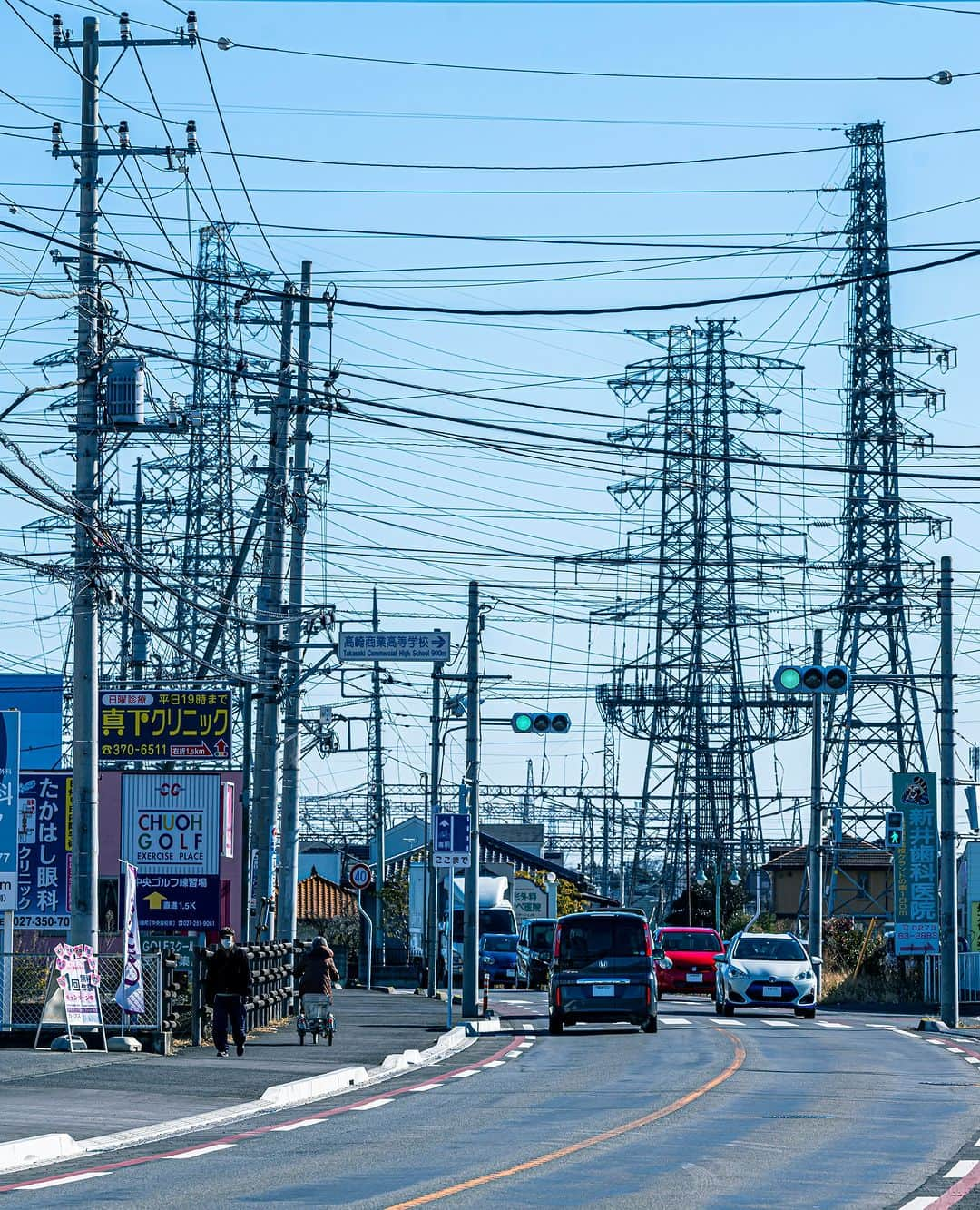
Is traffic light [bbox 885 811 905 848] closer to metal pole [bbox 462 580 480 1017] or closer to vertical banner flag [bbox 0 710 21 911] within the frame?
metal pole [bbox 462 580 480 1017]

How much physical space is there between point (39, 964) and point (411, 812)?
70840 millimetres

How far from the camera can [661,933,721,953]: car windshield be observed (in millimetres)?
51000

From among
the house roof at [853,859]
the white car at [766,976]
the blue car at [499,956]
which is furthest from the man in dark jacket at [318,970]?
the house roof at [853,859]

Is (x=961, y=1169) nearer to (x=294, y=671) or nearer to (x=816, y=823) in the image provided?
(x=294, y=671)

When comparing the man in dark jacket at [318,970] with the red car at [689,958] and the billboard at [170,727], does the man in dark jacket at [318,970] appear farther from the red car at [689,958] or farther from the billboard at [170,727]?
the red car at [689,958]

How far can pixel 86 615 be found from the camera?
24672 mm

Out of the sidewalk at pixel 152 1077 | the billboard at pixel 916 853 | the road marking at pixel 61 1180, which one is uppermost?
the billboard at pixel 916 853

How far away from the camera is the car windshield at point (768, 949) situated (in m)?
38.2

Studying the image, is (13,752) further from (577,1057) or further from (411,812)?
(411,812)

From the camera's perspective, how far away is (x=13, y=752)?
83.4ft

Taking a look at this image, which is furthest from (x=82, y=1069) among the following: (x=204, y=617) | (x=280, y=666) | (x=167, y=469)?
(x=167, y=469)

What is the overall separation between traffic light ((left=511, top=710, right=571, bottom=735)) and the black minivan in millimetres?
4848

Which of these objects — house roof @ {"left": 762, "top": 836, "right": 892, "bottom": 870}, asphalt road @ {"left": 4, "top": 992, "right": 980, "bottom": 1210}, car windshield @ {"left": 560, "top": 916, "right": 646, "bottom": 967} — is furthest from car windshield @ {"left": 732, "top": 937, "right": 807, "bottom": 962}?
house roof @ {"left": 762, "top": 836, "right": 892, "bottom": 870}

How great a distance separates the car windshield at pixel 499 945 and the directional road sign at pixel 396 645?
2471cm
